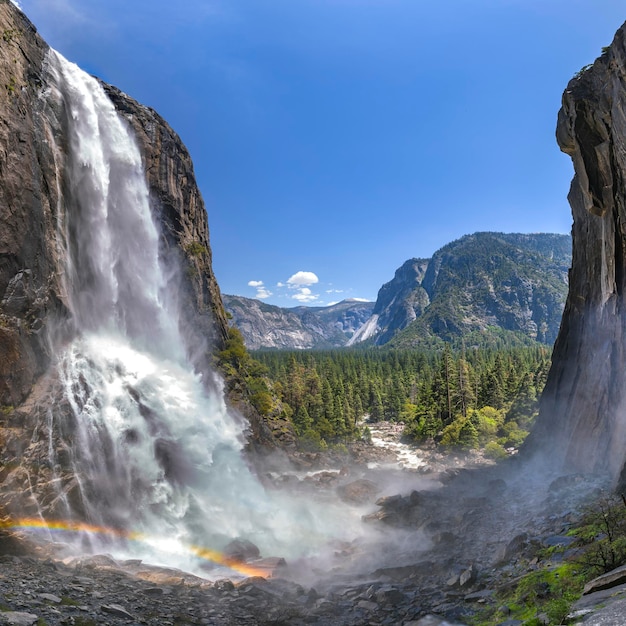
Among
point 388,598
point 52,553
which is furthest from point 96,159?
point 388,598

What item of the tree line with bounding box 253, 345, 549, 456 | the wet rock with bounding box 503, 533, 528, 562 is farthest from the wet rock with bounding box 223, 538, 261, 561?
the tree line with bounding box 253, 345, 549, 456

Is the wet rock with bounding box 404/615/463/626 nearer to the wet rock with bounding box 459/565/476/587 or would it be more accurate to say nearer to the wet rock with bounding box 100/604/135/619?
the wet rock with bounding box 459/565/476/587

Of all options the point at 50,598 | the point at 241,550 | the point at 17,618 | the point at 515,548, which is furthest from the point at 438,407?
the point at 17,618

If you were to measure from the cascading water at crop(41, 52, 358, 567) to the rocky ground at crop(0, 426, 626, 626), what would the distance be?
460 cm

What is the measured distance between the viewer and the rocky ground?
502 inches

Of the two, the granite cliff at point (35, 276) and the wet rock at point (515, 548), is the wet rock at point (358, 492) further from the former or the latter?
the wet rock at point (515, 548)

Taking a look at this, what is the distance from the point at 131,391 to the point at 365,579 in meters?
19.1

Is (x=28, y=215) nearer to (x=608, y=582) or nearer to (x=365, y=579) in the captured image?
(x=365, y=579)

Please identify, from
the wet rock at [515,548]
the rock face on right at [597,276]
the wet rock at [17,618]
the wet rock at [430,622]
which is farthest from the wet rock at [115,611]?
the rock face on right at [597,276]

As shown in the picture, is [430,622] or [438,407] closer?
[430,622]

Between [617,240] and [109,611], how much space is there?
31539 mm

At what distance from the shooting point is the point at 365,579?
19484mm

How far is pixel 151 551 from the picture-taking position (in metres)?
21.6

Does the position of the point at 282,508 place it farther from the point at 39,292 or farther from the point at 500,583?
the point at 39,292
